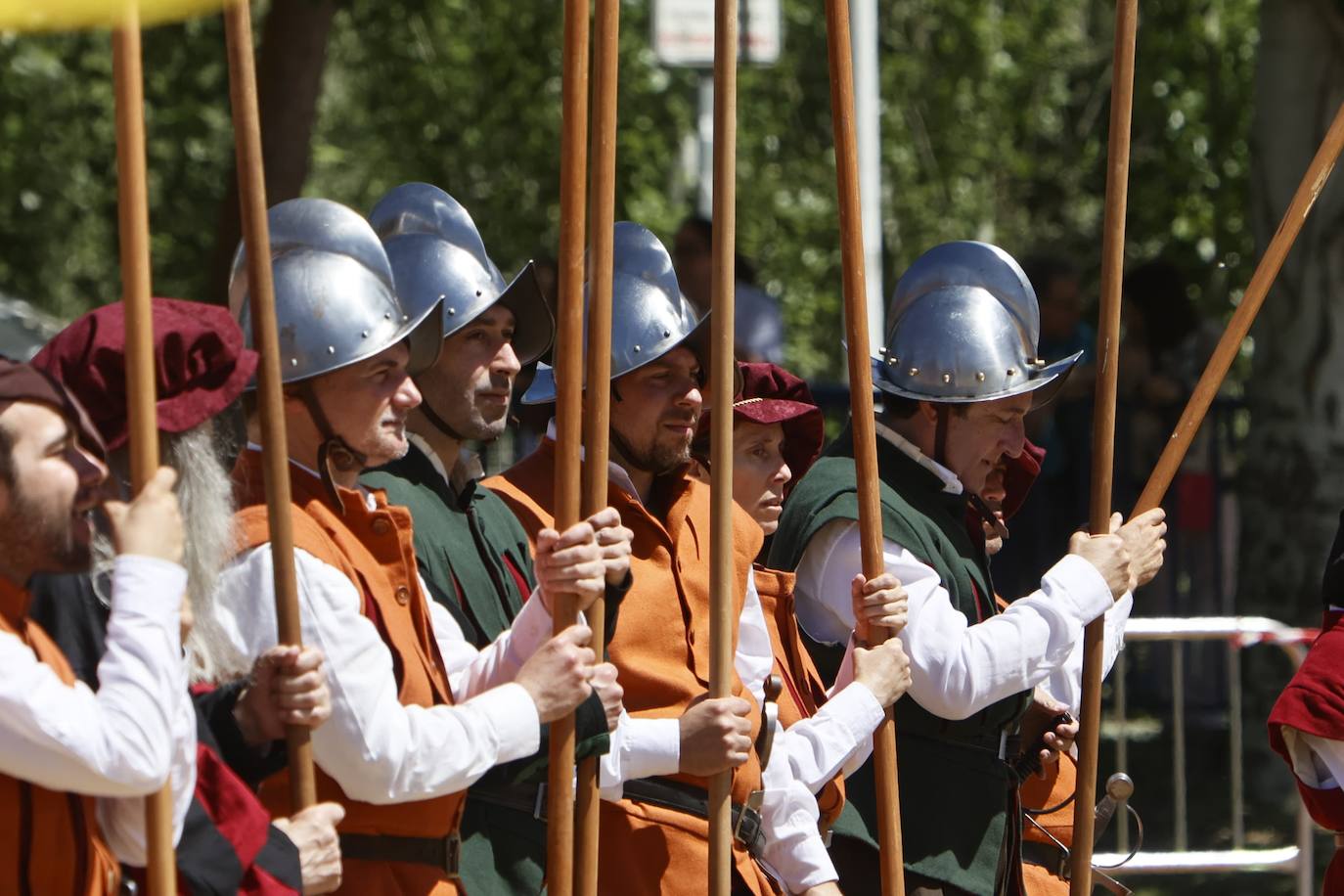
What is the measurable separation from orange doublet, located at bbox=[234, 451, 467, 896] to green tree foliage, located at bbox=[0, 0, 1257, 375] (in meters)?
8.68

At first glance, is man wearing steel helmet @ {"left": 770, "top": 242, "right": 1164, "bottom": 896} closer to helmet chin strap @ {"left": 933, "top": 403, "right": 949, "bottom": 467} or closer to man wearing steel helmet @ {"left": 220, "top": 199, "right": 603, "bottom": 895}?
helmet chin strap @ {"left": 933, "top": 403, "right": 949, "bottom": 467}

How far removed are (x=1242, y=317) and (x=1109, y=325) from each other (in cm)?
27

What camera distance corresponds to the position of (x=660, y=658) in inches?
158

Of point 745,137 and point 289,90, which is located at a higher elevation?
point 289,90

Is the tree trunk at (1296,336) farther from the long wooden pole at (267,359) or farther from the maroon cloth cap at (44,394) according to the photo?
the maroon cloth cap at (44,394)

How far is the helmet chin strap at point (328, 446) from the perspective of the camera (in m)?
3.45

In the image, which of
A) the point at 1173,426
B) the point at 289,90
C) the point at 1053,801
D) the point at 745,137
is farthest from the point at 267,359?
the point at 745,137

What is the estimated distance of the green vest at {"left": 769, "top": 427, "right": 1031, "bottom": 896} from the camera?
432cm

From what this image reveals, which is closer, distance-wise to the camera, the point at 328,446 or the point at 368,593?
the point at 368,593

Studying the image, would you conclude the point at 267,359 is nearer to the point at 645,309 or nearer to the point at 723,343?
the point at 723,343

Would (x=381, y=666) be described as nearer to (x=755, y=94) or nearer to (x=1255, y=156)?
(x=1255, y=156)

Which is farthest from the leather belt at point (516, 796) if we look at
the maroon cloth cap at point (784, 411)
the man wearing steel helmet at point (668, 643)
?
the maroon cloth cap at point (784, 411)

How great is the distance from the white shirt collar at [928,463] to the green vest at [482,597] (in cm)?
86

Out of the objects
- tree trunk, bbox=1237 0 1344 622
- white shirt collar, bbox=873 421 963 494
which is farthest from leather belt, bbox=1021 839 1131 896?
tree trunk, bbox=1237 0 1344 622
